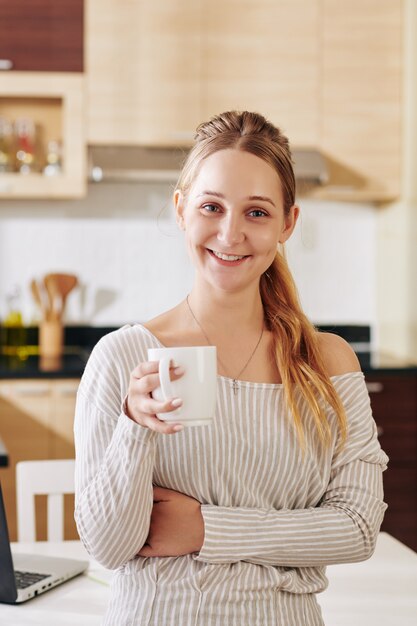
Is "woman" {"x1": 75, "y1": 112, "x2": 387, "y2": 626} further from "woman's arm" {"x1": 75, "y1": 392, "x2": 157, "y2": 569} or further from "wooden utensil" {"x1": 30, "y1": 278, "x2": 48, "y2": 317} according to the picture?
"wooden utensil" {"x1": 30, "y1": 278, "x2": 48, "y2": 317}

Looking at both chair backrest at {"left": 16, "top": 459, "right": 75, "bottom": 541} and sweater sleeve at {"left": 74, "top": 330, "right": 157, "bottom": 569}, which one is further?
chair backrest at {"left": 16, "top": 459, "right": 75, "bottom": 541}

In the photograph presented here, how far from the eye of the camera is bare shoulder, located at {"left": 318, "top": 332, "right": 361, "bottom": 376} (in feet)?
4.36

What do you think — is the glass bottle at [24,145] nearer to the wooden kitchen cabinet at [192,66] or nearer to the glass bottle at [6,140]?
the glass bottle at [6,140]

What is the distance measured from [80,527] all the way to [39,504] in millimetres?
2499

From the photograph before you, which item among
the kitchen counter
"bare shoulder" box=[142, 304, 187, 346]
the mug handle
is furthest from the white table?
the kitchen counter

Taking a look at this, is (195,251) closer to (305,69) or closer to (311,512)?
(311,512)

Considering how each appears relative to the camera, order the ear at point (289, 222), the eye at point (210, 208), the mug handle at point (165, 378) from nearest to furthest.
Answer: the mug handle at point (165, 378) → the eye at point (210, 208) → the ear at point (289, 222)

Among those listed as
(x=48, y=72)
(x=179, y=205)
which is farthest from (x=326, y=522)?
(x=48, y=72)

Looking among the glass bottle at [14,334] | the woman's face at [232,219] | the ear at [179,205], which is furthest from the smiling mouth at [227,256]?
the glass bottle at [14,334]

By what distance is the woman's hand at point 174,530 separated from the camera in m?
1.14

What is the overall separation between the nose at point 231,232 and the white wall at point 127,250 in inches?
116

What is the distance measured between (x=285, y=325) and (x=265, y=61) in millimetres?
2767

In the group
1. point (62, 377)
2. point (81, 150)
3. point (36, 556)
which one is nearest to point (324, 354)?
point (36, 556)

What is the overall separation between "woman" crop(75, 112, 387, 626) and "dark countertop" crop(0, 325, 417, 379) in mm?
2188
